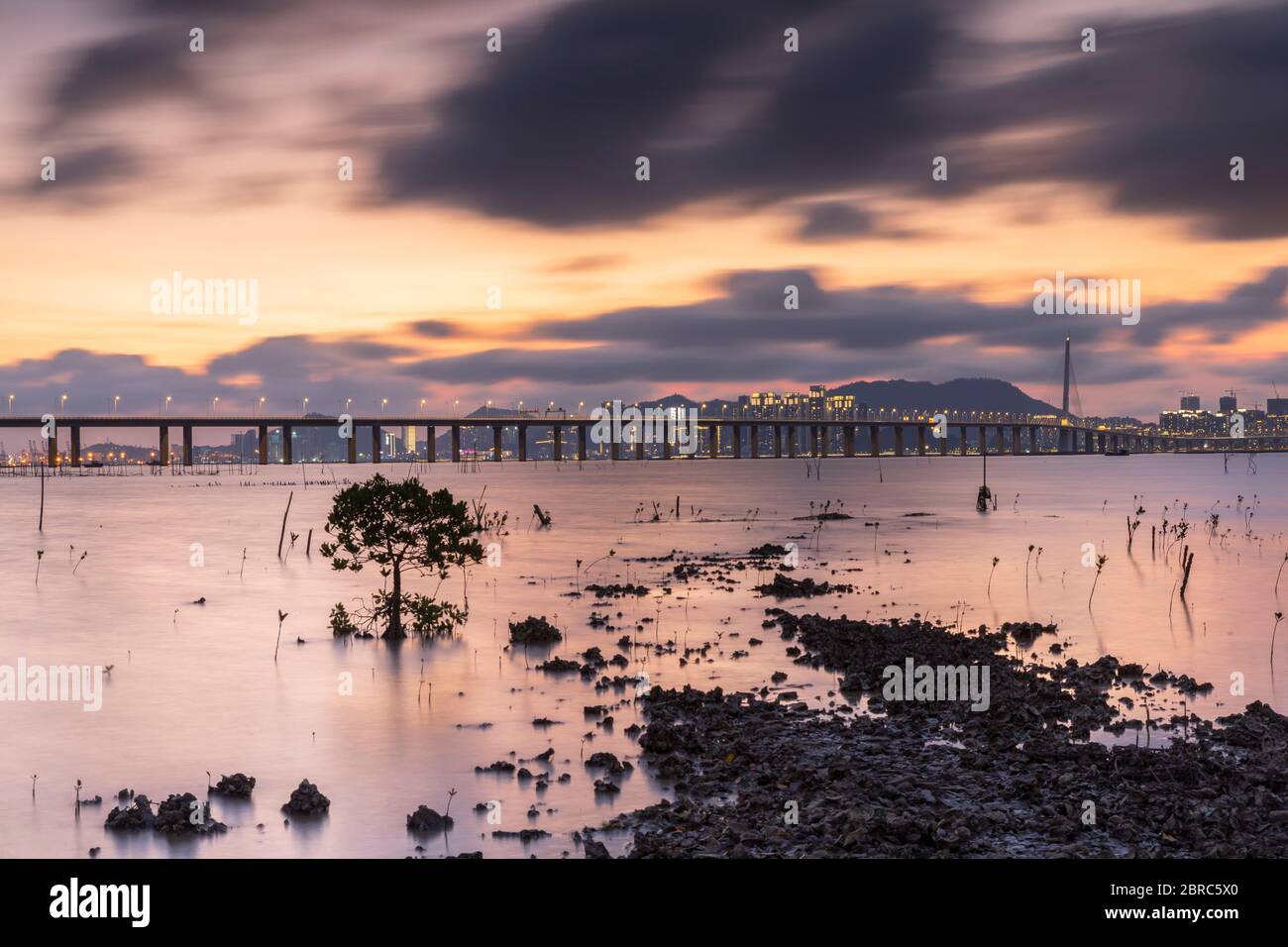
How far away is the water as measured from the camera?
15758 mm

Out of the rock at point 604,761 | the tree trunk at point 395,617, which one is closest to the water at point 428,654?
the rock at point 604,761

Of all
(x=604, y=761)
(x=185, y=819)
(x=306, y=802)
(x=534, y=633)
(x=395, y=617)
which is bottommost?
(x=306, y=802)

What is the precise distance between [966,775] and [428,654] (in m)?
16.4

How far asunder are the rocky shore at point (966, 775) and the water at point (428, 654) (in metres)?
0.97

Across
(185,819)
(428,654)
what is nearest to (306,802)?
(185,819)

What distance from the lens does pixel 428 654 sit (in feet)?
90.4

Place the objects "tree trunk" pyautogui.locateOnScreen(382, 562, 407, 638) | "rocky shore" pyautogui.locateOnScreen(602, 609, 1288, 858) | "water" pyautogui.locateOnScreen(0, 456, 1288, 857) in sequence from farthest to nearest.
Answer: "tree trunk" pyautogui.locateOnScreen(382, 562, 407, 638), "water" pyautogui.locateOnScreen(0, 456, 1288, 857), "rocky shore" pyautogui.locateOnScreen(602, 609, 1288, 858)

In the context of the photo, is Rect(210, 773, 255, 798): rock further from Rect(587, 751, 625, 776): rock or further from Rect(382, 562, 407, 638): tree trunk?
Rect(382, 562, 407, 638): tree trunk

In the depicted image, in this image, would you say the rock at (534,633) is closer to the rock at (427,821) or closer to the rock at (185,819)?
the rock at (185,819)

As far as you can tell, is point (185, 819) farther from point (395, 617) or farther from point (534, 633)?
point (395, 617)

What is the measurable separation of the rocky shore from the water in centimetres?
97

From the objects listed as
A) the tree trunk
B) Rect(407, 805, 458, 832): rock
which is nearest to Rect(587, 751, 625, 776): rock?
Rect(407, 805, 458, 832): rock
